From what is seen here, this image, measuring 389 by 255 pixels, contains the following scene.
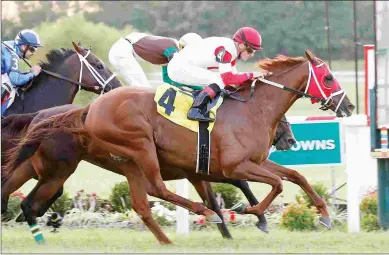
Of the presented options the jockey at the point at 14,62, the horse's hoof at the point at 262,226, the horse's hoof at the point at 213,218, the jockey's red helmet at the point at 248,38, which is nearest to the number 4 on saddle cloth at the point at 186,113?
the horse's hoof at the point at 213,218

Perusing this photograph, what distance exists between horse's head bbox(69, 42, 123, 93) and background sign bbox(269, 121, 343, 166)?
69.7 inches

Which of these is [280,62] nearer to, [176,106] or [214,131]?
[214,131]

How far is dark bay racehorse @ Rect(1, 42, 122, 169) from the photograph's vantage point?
33.6ft

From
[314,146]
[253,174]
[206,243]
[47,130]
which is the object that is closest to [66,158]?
[47,130]

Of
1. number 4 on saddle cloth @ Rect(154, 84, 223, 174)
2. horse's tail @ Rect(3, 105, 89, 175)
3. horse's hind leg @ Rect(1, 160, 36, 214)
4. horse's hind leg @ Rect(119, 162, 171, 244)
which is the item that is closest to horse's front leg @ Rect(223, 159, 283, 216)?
number 4 on saddle cloth @ Rect(154, 84, 223, 174)

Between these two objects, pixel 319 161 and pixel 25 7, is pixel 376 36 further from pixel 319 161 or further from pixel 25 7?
pixel 25 7

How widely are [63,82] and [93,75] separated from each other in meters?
0.32

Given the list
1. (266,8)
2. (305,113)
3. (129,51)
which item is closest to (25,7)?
(266,8)

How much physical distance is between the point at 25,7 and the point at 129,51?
30367mm

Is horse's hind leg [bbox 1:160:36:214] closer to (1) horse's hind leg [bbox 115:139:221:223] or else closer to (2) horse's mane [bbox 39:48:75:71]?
(1) horse's hind leg [bbox 115:139:221:223]

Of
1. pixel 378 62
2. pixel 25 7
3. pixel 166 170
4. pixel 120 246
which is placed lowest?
pixel 120 246

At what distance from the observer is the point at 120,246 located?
8.38 meters

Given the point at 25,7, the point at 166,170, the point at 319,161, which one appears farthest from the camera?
the point at 25,7

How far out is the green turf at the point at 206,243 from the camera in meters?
8.04
